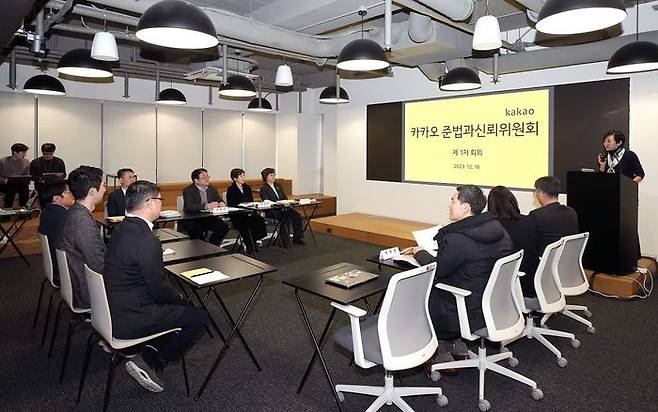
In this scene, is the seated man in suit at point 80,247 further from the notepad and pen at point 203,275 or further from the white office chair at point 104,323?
the notepad and pen at point 203,275

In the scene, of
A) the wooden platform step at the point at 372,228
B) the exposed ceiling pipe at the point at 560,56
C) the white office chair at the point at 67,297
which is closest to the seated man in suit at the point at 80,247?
the white office chair at the point at 67,297

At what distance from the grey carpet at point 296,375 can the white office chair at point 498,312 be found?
0.12m

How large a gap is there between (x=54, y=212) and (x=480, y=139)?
6.04 m

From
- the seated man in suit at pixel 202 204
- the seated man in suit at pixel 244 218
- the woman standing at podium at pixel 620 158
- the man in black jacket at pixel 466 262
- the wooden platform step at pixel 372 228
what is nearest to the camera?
the man in black jacket at pixel 466 262

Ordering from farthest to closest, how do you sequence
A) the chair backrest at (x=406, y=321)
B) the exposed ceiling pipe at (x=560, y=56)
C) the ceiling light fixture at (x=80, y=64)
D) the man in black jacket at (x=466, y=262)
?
the exposed ceiling pipe at (x=560, y=56) < the ceiling light fixture at (x=80, y=64) < the man in black jacket at (x=466, y=262) < the chair backrest at (x=406, y=321)

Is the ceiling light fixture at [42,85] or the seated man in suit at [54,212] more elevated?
the ceiling light fixture at [42,85]

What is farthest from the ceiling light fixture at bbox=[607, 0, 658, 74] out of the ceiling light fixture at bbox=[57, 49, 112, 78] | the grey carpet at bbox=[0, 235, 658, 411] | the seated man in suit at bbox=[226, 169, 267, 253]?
the seated man in suit at bbox=[226, 169, 267, 253]

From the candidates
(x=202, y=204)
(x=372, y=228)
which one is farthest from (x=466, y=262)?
(x=372, y=228)

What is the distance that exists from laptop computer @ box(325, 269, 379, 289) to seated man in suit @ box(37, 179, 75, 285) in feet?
7.12

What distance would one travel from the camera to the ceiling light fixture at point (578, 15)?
2.41 meters

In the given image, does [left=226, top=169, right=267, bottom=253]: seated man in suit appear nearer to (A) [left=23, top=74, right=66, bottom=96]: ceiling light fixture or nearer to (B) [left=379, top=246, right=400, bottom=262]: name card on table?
(A) [left=23, top=74, right=66, bottom=96]: ceiling light fixture

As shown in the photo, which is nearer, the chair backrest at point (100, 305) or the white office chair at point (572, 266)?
the chair backrest at point (100, 305)

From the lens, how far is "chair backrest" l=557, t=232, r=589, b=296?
11.0 feet

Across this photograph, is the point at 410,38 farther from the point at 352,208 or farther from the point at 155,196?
the point at 352,208
